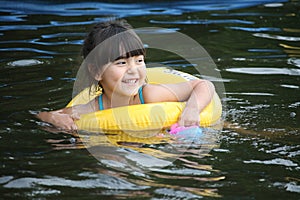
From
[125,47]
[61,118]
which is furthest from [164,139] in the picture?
[61,118]

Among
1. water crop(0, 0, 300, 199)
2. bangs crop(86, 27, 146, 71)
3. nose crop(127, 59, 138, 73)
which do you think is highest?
bangs crop(86, 27, 146, 71)

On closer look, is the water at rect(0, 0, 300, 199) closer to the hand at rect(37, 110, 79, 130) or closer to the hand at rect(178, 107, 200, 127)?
the hand at rect(37, 110, 79, 130)

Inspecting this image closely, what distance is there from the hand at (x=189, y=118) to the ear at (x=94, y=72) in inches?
28.7

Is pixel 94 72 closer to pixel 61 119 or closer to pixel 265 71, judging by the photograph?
pixel 61 119

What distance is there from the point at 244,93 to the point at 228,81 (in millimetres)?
453

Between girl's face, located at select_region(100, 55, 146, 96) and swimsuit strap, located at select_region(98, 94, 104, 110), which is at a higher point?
girl's face, located at select_region(100, 55, 146, 96)

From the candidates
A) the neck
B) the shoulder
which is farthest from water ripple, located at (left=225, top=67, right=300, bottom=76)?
the neck

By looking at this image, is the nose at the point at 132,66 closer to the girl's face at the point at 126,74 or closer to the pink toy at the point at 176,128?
the girl's face at the point at 126,74

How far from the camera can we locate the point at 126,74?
15.9ft

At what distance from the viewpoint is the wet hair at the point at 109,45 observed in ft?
15.8

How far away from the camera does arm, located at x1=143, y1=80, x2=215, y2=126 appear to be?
4.93m

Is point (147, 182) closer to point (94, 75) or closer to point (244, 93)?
A: point (94, 75)

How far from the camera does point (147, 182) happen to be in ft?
12.5

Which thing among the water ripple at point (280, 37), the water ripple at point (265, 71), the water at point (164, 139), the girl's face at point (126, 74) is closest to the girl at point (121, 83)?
the girl's face at point (126, 74)
